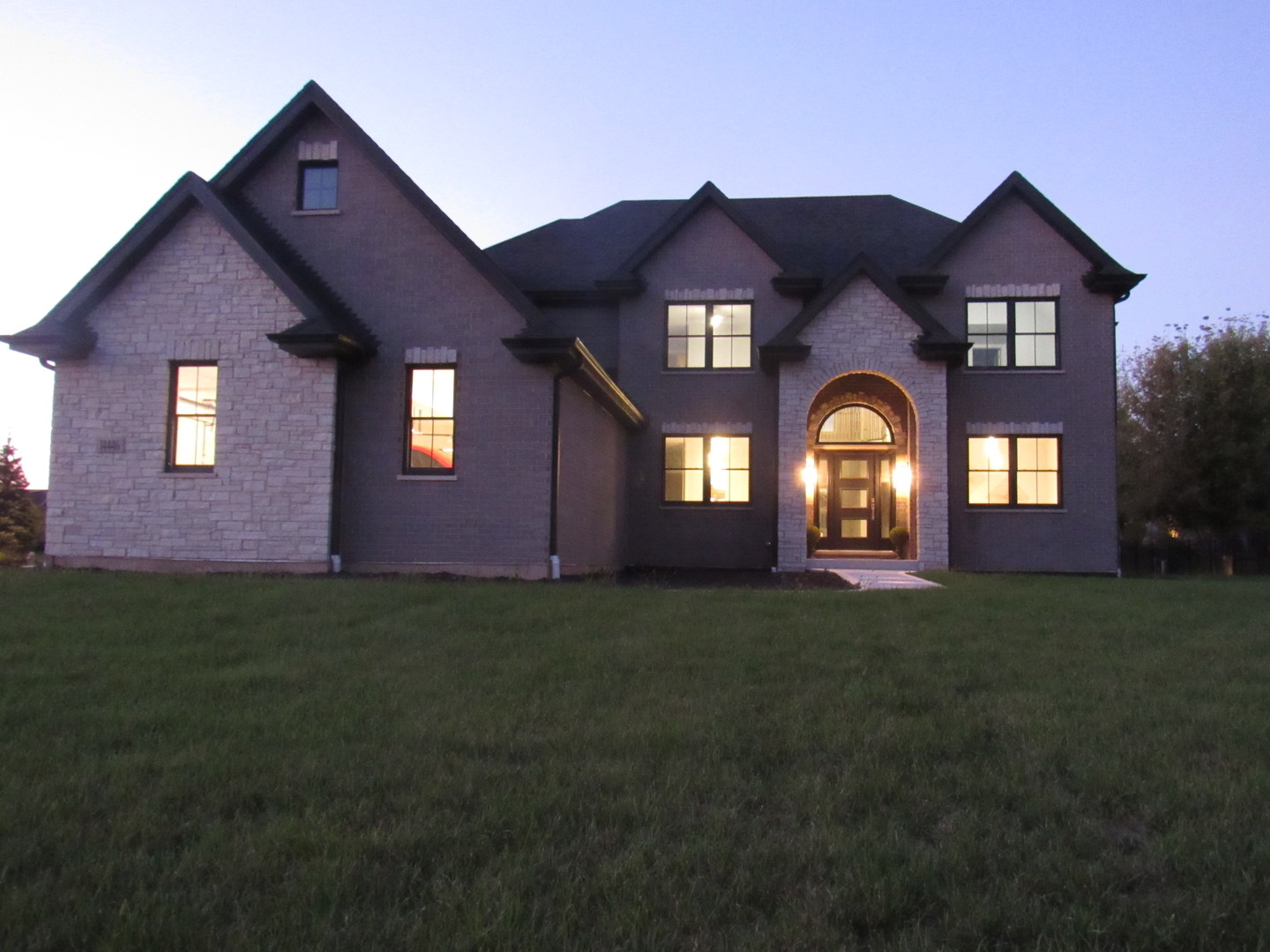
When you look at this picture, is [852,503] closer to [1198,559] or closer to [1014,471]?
[1014,471]

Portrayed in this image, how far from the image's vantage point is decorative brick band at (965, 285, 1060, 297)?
19.3m

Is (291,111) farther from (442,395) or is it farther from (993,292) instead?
(993,292)

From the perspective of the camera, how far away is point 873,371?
18266 millimetres

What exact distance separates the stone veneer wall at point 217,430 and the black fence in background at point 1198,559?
2298 centimetres

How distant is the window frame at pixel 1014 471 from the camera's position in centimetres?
1916

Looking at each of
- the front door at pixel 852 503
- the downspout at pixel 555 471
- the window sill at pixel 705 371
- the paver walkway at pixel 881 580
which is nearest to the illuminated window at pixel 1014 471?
the front door at pixel 852 503

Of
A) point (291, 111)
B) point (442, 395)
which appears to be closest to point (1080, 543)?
point (442, 395)

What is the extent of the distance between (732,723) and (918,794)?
4.03 ft

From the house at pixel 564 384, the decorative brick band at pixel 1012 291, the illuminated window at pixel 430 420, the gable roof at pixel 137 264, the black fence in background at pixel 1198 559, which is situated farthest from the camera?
the black fence in background at pixel 1198 559

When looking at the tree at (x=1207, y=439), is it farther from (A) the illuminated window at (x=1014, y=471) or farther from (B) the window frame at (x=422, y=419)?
(B) the window frame at (x=422, y=419)

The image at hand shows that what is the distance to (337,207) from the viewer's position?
48.3ft

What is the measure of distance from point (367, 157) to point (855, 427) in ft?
37.6

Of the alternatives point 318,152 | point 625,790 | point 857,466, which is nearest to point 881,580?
point 857,466

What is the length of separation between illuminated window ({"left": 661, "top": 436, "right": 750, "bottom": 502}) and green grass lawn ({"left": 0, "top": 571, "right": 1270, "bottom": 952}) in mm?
12253
